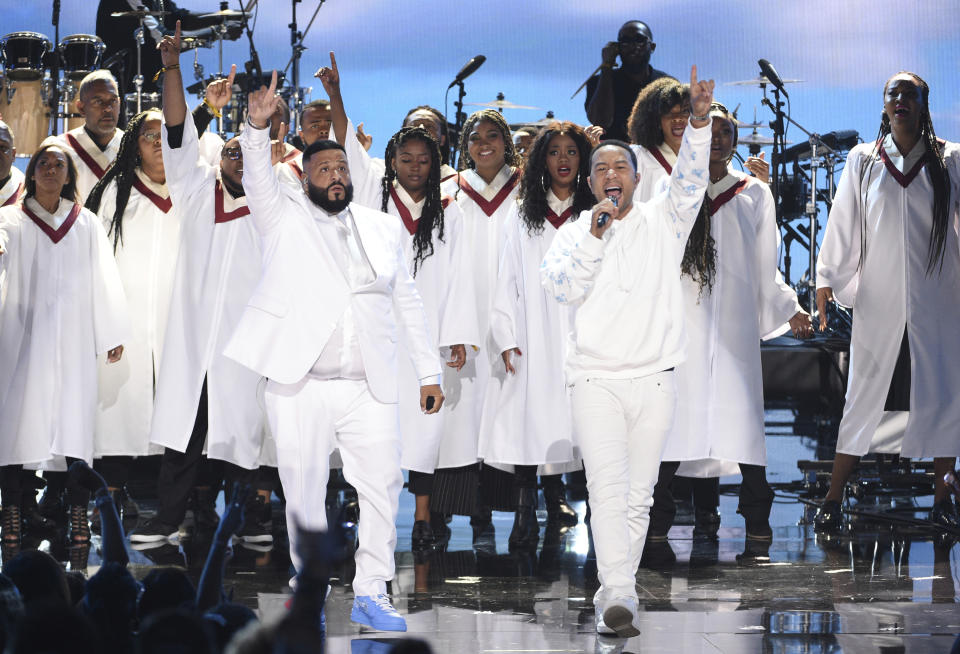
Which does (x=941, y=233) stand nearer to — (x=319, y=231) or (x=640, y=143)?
(x=640, y=143)

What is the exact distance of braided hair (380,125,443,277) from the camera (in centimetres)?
640

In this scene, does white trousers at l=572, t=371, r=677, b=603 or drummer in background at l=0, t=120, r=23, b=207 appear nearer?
white trousers at l=572, t=371, r=677, b=603

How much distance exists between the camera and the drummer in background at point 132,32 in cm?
998

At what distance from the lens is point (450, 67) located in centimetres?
982

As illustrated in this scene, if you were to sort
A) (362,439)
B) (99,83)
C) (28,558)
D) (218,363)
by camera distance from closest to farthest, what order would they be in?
1. (28,558)
2. (362,439)
3. (218,363)
4. (99,83)

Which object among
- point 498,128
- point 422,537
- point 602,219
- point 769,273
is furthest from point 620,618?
point 498,128

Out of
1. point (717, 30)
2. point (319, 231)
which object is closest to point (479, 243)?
point (319, 231)

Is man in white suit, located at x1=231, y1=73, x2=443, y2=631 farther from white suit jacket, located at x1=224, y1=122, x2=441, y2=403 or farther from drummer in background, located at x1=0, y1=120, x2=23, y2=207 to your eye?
drummer in background, located at x1=0, y1=120, x2=23, y2=207

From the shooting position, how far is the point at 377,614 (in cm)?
459

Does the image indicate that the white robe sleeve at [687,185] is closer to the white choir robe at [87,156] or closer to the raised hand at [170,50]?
the raised hand at [170,50]

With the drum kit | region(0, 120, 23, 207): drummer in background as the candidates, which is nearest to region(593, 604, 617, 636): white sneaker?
region(0, 120, 23, 207): drummer in background

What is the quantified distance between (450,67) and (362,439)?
5684mm

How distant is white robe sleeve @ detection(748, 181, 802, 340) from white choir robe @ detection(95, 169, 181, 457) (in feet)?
10.6

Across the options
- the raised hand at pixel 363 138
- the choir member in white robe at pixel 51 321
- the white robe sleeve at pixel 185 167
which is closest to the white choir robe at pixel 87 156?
the choir member in white robe at pixel 51 321
